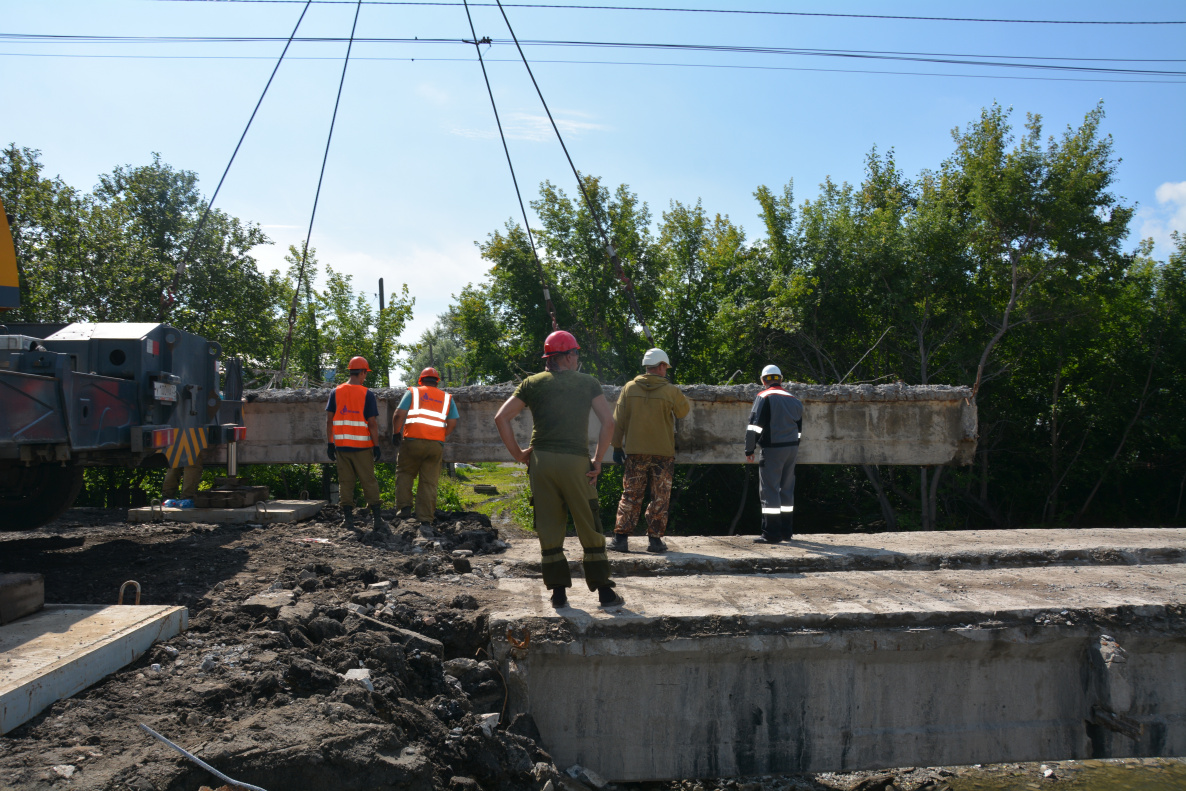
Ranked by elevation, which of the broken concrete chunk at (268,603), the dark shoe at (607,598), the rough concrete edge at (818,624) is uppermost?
the dark shoe at (607,598)

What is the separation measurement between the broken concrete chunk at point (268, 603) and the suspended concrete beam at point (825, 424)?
518 cm

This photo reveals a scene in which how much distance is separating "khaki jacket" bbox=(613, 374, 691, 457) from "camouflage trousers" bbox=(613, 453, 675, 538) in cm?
10

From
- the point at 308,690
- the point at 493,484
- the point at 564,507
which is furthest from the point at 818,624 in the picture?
the point at 493,484

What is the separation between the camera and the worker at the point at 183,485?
867cm

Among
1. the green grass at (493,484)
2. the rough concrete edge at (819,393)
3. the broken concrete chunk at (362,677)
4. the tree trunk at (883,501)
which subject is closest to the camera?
the broken concrete chunk at (362,677)

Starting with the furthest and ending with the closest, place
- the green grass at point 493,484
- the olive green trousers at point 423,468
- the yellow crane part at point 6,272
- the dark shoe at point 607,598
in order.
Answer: the green grass at point 493,484 → the olive green trousers at point 423,468 → the yellow crane part at point 6,272 → the dark shoe at point 607,598

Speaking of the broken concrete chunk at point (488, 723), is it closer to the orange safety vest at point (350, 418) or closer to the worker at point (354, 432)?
the worker at point (354, 432)

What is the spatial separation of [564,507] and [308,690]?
68.7 inches

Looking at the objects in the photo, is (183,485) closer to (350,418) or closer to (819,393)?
(350,418)

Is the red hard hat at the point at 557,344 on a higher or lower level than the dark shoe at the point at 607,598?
higher

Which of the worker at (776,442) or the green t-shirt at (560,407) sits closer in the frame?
the green t-shirt at (560,407)

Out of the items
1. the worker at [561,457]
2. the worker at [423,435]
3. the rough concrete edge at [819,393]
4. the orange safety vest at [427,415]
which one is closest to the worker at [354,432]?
the worker at [423,435]

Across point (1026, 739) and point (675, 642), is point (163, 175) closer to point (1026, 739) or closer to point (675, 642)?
point (675, 642)

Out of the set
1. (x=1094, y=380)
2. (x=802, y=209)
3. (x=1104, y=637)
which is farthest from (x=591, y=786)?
(x=1094, y=380)
